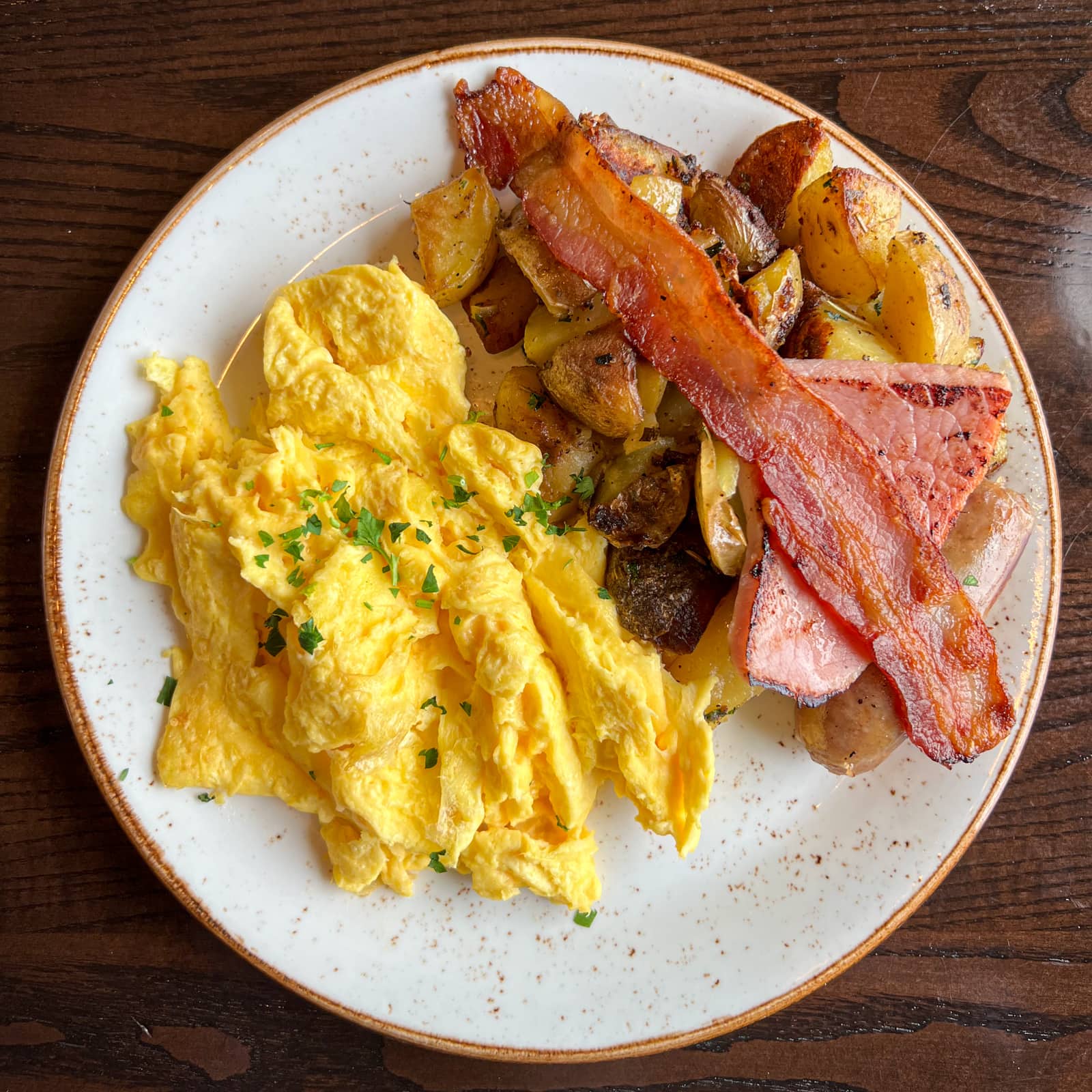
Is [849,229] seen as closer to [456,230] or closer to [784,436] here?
[784,436]

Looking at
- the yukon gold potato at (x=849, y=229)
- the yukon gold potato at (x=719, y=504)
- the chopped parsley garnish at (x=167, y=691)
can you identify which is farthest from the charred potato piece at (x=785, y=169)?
the chopped parsley garnish at (x=167, y=691)

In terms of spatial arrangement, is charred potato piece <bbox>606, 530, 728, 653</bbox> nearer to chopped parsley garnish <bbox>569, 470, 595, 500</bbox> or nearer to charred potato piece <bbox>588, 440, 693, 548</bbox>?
charred potato piece <bbox>588, 440, 693, 548</bbox>

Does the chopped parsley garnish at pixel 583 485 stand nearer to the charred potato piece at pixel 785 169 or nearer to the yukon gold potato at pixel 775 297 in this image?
the yukon gold potato at pixel 775 297

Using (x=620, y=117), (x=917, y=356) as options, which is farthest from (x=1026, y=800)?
(x=620, y=117)

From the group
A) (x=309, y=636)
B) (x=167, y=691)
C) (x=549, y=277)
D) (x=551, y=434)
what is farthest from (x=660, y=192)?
(x=167, y=691)

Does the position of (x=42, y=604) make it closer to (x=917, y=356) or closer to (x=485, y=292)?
(x=485, y=292)
